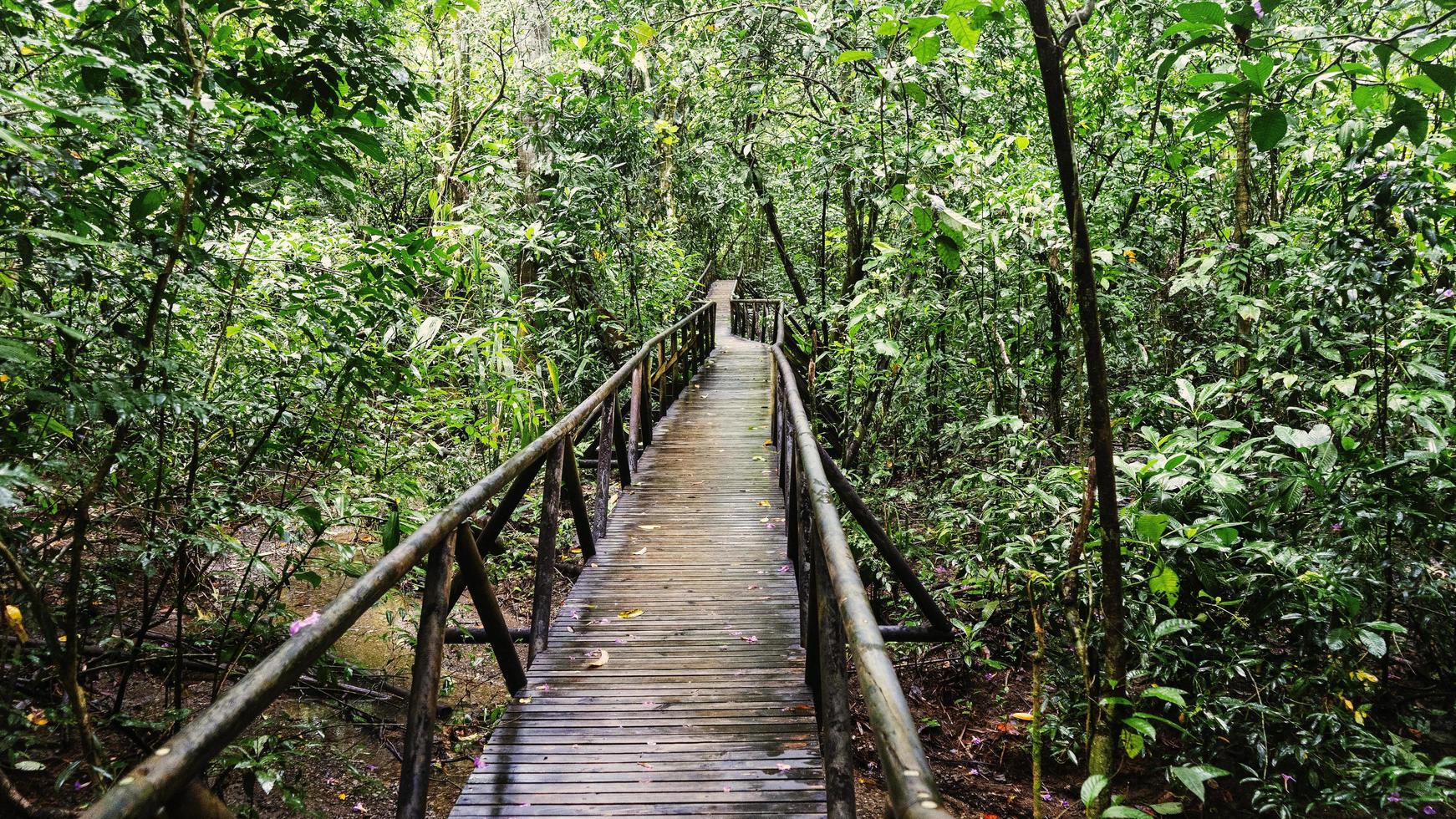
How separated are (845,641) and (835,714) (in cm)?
22

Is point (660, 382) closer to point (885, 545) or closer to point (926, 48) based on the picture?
point (885, 545)

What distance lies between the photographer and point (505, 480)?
2943 millimetres

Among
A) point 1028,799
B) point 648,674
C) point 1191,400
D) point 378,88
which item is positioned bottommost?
point 1028,799

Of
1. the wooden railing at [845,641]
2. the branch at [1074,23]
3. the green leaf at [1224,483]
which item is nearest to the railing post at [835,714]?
the wooden railing at [845,641]

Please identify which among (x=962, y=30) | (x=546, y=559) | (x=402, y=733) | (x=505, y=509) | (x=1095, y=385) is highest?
(x=962, y=30)

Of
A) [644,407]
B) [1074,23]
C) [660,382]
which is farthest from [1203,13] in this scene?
[660,382]

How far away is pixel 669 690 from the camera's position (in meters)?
3.32

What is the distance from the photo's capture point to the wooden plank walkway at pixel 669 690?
2582mm

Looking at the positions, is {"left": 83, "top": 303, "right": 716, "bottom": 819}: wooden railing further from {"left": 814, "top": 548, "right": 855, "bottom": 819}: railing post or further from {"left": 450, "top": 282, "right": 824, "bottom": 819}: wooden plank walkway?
{"left": 814, "top": 548, "right": 855, "bottom": 819}: railing post

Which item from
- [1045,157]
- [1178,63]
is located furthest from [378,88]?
[1178,63]

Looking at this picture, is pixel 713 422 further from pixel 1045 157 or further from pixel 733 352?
pixel 733 352

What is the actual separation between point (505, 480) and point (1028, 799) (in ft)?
12.4

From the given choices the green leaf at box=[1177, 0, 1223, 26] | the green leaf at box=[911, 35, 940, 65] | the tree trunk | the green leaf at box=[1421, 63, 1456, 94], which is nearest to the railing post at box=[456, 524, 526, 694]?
the green leaf at box=[911, 35, 940, 65]

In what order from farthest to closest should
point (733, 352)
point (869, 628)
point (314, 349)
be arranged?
point (733, 352) → point (314, 349) → point (869, 628)
